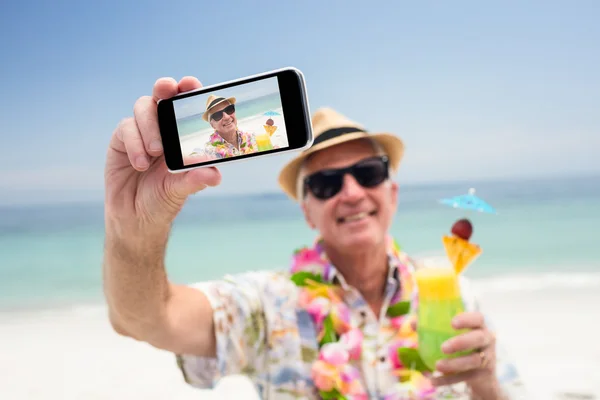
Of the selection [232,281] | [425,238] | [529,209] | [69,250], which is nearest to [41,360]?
[232,281]

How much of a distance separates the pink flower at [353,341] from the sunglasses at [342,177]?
1.93 ft

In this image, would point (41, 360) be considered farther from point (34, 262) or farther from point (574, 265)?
point (574, 265)

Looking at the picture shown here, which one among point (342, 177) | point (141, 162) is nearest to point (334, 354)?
point (342, 177)

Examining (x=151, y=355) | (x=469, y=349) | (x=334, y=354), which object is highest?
(x=469, y=349)

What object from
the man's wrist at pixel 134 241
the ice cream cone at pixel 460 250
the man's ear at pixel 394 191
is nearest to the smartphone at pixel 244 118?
the man's wrist at pixel 134 241

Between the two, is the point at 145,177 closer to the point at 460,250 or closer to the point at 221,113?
the point at 221,113

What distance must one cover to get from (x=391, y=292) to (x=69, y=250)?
40.6 feet

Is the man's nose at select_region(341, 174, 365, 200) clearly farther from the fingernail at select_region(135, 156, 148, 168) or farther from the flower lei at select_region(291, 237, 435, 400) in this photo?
the fingernail at select_region(135, 156, 148, 168)

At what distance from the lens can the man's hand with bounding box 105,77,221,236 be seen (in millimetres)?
1325

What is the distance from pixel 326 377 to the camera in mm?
2201

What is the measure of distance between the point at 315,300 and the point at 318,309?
0.05 meters

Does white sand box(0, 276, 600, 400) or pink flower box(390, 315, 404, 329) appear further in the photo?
white sand box(0, 276, 600, 400)

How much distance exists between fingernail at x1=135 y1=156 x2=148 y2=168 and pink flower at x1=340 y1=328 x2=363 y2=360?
1.30 m

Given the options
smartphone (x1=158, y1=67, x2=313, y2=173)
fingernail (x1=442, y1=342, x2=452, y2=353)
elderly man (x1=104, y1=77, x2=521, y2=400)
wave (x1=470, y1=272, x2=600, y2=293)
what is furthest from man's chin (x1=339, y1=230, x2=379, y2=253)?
wave (x1=470, y1=272, x2=600, y2=293)
